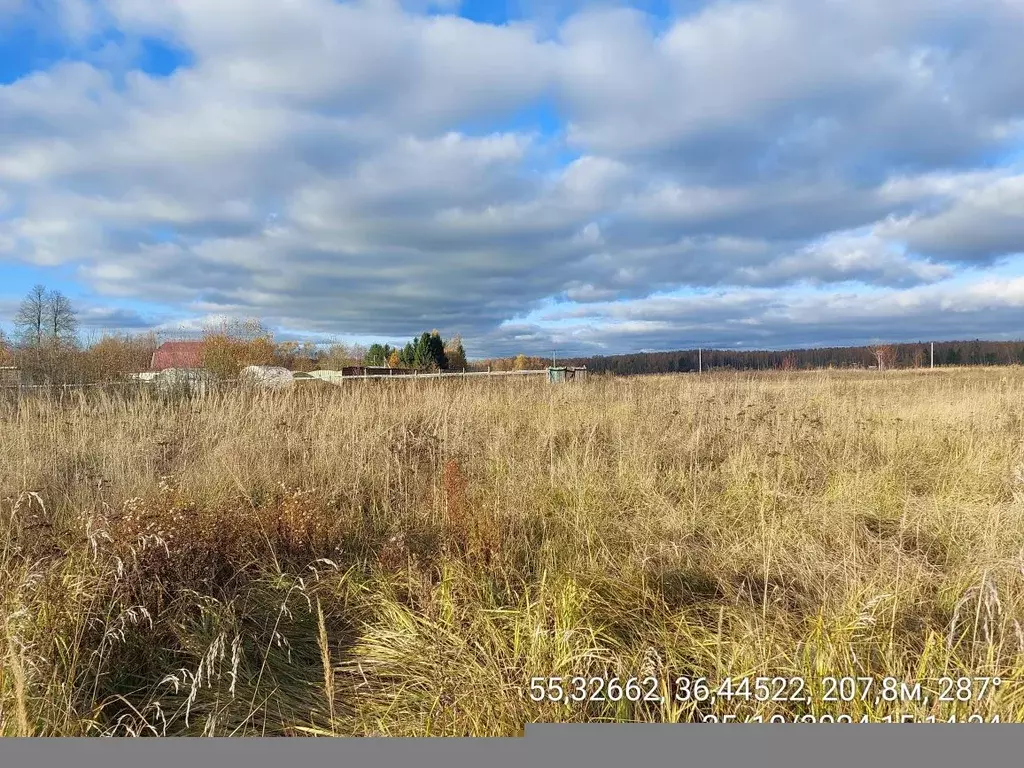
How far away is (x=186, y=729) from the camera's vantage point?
218cm

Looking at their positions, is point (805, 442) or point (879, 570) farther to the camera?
point (805, 442)

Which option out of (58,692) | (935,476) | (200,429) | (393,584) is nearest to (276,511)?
(393,584)

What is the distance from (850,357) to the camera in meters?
45.7

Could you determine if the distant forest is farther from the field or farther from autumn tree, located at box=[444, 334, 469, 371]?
the field

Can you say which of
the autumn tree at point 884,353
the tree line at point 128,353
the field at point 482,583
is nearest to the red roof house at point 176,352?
the tree line at point 128,353

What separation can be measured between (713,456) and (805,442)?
1.21 meters

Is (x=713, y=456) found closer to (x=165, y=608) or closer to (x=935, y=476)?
(x=935, y=476)

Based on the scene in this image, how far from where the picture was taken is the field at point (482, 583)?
83.8 inches

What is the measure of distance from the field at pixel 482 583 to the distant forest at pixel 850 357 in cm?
3241

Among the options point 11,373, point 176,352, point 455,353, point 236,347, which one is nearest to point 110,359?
point 11,373

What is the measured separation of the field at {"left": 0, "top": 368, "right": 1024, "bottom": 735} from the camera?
2129mm

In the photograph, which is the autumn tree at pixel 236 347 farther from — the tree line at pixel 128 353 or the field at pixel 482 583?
the field at pixel 482 583

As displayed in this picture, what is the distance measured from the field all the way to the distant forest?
32.4 metres

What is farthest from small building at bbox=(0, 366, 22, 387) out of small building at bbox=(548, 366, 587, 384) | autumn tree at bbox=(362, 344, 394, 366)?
autumn tree at bbox=(362, 344, 394, 366)
